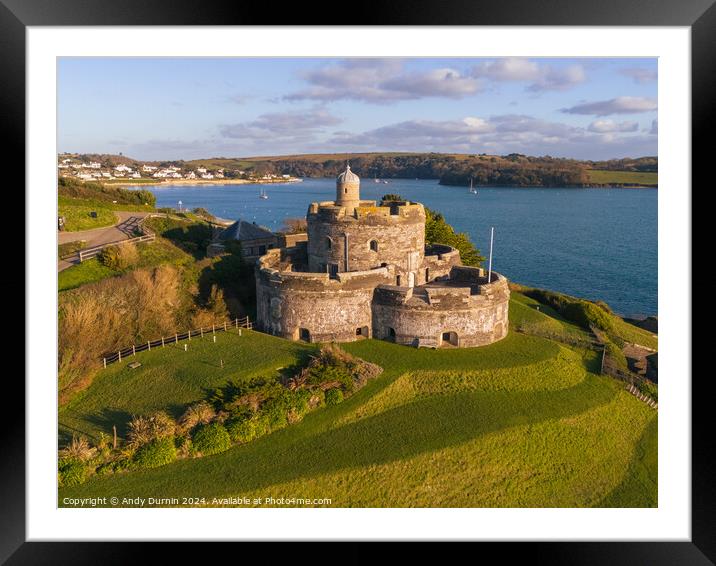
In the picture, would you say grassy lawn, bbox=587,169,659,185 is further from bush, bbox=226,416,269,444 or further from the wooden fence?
bush, bbox=226,416,269,444

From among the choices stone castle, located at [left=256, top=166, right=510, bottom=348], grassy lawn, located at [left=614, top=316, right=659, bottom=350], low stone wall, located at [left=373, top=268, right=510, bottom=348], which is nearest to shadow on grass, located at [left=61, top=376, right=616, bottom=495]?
low stone wall, located at [left=373, top=268, right=510, bottom=348]

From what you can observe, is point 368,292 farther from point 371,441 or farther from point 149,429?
point 149,429

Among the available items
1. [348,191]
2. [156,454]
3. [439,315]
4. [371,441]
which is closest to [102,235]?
[348,191]
